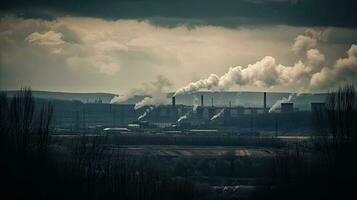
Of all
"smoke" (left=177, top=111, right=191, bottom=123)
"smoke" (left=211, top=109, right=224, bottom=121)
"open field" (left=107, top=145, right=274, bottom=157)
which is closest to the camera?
"open field" (left=107, top=145, right=274, bottom=157)

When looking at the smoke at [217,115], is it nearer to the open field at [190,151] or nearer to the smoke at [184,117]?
→ the smoke at [184,117]

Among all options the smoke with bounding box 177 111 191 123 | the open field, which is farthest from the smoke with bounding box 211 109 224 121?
the open field

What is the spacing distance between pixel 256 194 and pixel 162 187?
19.2 ft

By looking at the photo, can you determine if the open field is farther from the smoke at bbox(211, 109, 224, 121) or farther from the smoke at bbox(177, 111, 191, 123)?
the smoke at bbox(211, 109, 224, 121)

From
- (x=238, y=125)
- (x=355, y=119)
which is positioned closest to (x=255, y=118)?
(x=238, y=125)

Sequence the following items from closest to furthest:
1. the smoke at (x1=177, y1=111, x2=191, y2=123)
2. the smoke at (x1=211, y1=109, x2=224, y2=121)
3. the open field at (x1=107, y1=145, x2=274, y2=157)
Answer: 1. the open field at (x1=107, y1=145, x2=274, y2=157)
2. the smoke at (x1=177, y1=111, x2=191, y2=123)
3. the smoke at (x1=211, y1=109, x2=224, y2=121)

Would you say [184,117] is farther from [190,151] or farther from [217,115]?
[190,151]

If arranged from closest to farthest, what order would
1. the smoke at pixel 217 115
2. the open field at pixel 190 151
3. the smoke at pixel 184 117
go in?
1. the open field at pixel 190 151
2. the smoke at pixel 184 117
3. the smoke at pixel 217 115

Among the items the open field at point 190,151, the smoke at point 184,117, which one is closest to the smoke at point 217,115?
the smoke at point 184,117

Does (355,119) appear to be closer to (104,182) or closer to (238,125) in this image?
(104,182)

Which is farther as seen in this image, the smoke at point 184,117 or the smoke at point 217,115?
the smoke at point 217,115

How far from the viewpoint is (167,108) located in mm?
169000

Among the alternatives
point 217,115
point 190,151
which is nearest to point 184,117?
point 217,115

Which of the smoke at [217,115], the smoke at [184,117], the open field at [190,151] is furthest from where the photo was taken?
the smoke at [217,115]
